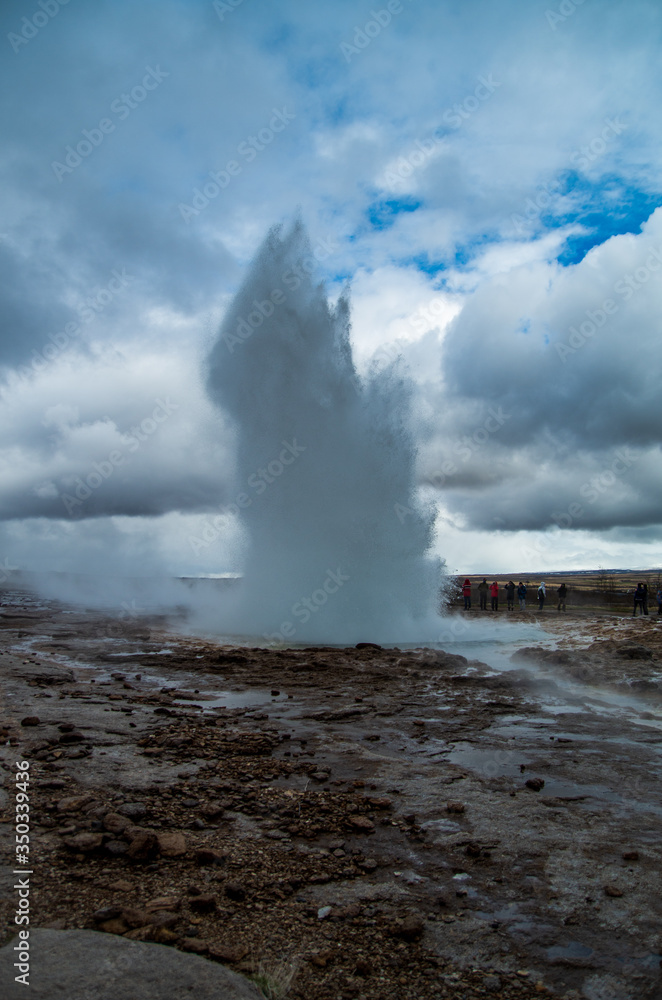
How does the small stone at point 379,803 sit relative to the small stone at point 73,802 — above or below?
below

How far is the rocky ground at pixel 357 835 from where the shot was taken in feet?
10.4

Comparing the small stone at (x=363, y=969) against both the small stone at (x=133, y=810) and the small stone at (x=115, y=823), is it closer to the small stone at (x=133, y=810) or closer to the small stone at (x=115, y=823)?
the small stone at (x=115, y=823)

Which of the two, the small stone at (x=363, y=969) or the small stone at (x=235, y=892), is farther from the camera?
the small stone at (x=235, y=892)

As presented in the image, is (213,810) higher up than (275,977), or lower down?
lower down

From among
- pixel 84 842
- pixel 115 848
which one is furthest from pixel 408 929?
pixel 84 842

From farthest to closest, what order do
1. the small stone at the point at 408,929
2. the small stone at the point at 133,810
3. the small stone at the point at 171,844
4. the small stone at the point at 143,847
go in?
the small stone at the point at 133,810
the small stone at the point at 171,844
the small stone at the point at 143,847
the small stone at the point at 408,929

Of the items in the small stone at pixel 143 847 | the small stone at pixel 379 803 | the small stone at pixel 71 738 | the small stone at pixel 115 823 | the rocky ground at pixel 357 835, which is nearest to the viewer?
the rocky ground at pixel 357 835

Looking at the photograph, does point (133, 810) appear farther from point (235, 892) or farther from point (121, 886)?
point (235, 892)

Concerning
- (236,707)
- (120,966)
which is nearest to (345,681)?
(236,707)

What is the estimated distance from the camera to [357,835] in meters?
4.75

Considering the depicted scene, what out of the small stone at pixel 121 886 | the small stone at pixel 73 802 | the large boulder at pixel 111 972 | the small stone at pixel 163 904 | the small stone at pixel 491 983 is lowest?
the small stone at pixel 491 983

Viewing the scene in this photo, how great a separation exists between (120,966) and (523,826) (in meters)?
3.48

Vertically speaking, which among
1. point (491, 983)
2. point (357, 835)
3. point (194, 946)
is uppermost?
point (194, 946)

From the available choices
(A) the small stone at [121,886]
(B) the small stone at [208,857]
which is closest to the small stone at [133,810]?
(B) the small stone at [208,857]
